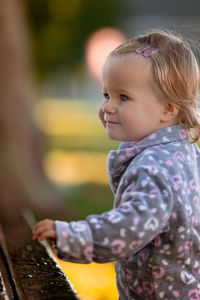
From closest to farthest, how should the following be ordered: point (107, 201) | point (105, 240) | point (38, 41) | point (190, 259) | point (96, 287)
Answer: point (105, 240)
point (190, 259)
point (96, 287)
point (107, 201)
point (38, 41)

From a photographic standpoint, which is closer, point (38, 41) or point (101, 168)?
point (38, 41)

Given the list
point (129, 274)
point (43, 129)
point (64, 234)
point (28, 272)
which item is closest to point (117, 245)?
point (64, 234)

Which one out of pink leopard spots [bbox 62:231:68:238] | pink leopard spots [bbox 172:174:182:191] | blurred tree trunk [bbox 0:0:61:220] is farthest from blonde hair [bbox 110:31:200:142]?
blurred tree trunk [bbox 0:0:61:220]

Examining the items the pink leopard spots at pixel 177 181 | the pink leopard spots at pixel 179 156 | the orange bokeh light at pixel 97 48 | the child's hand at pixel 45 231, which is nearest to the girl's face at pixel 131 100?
the pink leopard spots at pixel 179 156

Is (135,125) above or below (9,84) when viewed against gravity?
below

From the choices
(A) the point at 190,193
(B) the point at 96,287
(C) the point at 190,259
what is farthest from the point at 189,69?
(B) the point at 96,287

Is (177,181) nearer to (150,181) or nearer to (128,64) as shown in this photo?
(150,181)

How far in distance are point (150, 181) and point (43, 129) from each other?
895 centimetres

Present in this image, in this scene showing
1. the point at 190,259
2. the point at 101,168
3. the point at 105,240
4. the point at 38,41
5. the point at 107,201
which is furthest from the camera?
the point at 101,168

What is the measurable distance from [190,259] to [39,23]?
812cm

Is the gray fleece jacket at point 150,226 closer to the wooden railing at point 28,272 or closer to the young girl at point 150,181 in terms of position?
the young girl at point 150,181

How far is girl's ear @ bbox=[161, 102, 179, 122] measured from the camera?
207 centimetres

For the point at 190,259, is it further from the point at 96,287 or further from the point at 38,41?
the point at 38,41

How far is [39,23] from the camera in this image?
958 cm
